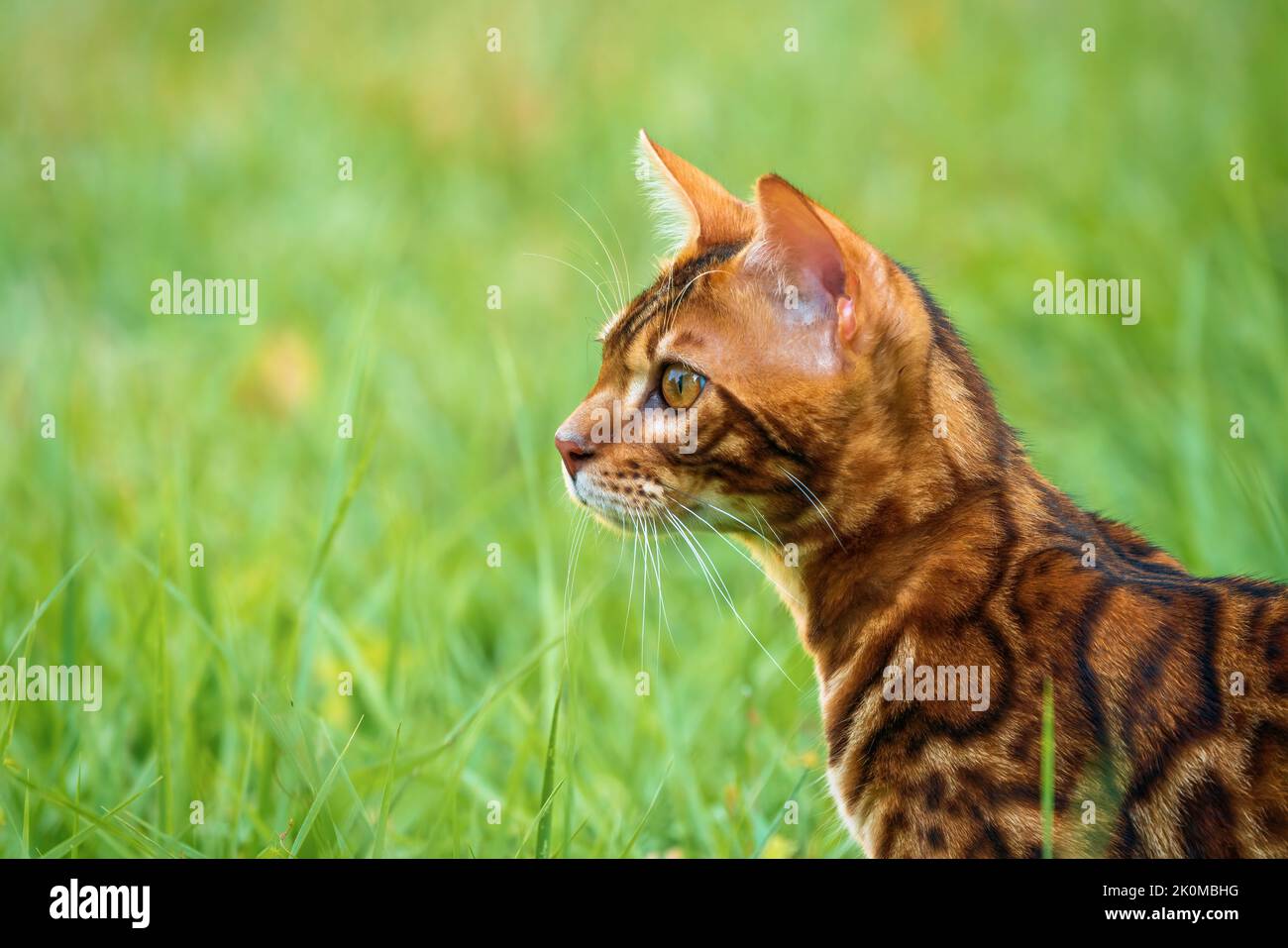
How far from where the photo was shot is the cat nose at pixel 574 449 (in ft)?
6.28

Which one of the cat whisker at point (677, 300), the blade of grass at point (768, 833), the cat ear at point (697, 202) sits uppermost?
the cat ear at point (697, 202)

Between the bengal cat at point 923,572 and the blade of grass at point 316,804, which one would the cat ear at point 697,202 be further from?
the blade of grass at point 316,804

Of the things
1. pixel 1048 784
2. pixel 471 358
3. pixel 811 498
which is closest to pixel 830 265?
pixel 811 498

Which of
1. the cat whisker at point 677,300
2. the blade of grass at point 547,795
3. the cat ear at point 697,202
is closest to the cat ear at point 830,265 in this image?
the cat whisker at point 677,300

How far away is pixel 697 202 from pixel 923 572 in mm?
709

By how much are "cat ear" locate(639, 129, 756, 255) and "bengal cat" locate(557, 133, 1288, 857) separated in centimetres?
5

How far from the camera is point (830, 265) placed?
1.78 metres

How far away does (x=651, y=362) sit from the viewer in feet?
6.30

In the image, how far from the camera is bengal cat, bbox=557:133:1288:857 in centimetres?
158

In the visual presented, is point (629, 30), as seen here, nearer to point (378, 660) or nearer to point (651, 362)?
point (378, 660)

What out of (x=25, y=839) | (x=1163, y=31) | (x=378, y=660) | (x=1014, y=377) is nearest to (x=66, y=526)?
(x=378, y=660)

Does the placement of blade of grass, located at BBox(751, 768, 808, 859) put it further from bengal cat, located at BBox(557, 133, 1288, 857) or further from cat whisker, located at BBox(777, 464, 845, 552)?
cat whisker, located at BBox(777, 464, 845, 552)

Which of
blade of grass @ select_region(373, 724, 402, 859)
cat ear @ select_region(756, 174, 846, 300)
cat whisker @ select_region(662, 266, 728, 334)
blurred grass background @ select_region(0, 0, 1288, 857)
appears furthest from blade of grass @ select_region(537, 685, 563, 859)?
cat ear @ select_region(756, 174, 846, 300)
